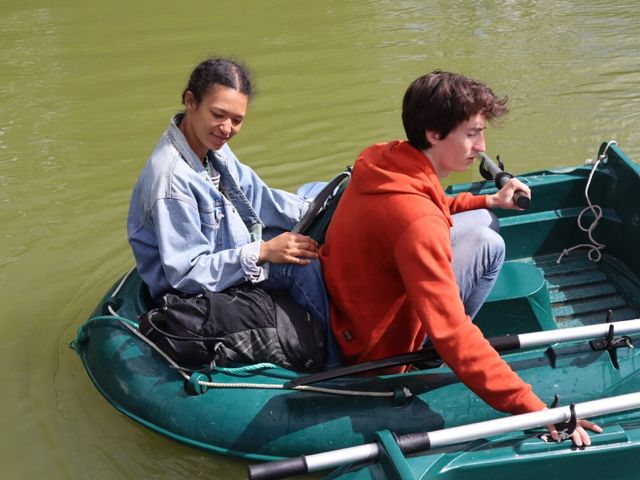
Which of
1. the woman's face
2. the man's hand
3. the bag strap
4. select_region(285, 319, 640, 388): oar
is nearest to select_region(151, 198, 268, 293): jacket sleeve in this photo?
the woman's face

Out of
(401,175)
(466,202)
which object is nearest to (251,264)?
(401,175)

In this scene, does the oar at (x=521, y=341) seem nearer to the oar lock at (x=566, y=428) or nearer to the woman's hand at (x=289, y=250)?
the oar lock at (x=566, y=428)

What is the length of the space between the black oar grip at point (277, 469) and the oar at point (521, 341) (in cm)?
55

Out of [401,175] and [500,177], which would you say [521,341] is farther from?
[500,177]

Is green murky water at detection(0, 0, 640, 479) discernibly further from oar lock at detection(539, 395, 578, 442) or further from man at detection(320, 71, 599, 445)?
oar lock at detection(539, 395, 578, 442)

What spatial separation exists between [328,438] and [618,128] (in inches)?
174

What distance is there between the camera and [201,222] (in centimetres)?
320

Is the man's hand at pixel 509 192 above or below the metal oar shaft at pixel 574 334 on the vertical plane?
above

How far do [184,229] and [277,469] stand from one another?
1.08 m

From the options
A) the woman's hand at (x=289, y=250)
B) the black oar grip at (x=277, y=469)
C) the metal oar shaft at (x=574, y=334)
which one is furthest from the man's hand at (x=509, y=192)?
the black oar grip at (x=277, y=469)

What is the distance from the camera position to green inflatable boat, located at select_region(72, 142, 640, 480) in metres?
2.54

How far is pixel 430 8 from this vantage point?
10.2 meters

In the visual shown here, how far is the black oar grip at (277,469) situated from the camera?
2342 millimetres

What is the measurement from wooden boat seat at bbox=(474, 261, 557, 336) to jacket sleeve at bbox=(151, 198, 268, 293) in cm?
97
